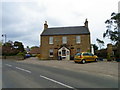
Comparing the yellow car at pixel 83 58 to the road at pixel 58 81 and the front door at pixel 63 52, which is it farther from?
the front door at pixel 63 52

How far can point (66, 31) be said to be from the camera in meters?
44.5

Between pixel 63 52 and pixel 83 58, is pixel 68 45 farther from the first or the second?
pixel 83 58

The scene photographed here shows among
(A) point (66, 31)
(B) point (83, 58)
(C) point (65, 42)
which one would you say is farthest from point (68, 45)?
(B) point (83, 58)

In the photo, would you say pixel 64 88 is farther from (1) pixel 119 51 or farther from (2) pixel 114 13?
(2) pixel 114 13

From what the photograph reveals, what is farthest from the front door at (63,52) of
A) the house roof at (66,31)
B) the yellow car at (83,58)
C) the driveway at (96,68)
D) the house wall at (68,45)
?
the driveway at (96,68)

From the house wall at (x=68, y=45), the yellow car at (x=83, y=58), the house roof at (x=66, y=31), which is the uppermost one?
the house roof at (x=66, y=31)

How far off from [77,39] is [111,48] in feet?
28.1

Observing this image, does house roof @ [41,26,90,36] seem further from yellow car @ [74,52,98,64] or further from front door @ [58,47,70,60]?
yellow car @ [74,52,98,64]

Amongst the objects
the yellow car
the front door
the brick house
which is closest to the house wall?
the brick house

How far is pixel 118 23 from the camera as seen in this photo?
31.9 metres

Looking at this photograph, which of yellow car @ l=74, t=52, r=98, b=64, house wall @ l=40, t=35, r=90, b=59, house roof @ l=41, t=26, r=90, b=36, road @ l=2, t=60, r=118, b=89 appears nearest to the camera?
road @ l=2, t=60, r=118, b=89

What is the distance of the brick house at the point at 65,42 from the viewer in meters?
41.1

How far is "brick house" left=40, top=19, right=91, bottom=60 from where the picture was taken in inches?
1618

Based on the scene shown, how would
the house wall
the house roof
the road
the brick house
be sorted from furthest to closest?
the house roof
the brick house
the house wall
the road
